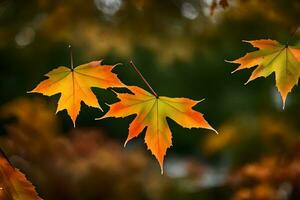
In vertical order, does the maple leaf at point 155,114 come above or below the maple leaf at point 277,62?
below

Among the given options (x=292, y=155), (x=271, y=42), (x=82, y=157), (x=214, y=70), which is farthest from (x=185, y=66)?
(x=271, y=42)

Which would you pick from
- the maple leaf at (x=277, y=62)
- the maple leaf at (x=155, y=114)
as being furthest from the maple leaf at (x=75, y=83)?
the maple leaf at (x=277, y=62)

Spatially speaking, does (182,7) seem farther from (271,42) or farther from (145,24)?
(271,42)

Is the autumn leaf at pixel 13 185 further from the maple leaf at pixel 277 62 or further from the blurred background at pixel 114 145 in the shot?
the blurred background at pixel 114 145

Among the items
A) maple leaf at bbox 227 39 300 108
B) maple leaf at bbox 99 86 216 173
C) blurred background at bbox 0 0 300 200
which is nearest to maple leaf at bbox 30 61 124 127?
maple leaf at bbox 99 86 216 173

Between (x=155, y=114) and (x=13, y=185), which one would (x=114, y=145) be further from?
(x=13, y=185)

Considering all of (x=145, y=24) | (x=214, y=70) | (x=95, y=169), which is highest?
(x=214, y=70)
